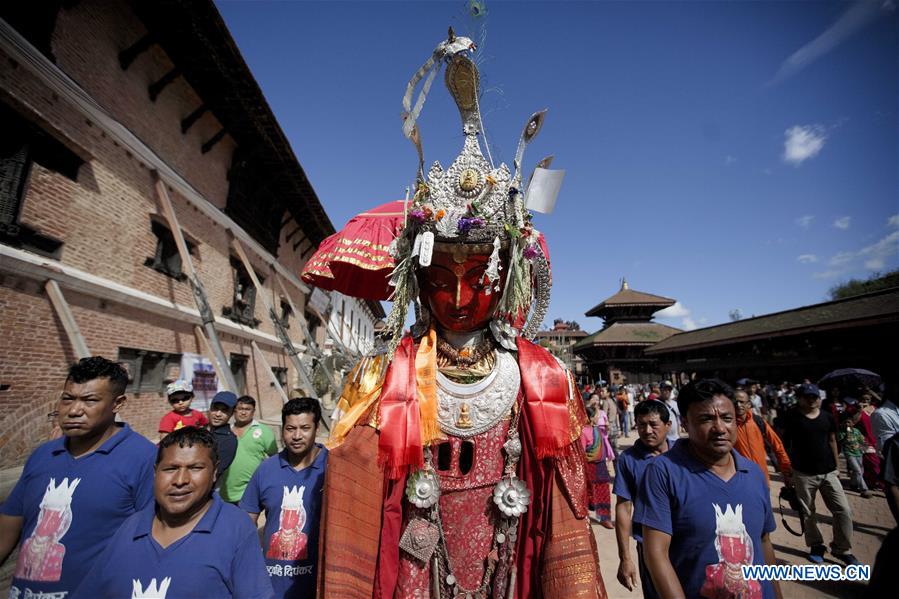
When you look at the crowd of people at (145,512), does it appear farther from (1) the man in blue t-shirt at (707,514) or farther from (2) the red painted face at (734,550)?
(2) the red painted face at (734,550)

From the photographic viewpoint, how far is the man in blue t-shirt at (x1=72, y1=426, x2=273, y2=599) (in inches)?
58.2

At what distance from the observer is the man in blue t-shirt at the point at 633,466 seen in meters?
3.04

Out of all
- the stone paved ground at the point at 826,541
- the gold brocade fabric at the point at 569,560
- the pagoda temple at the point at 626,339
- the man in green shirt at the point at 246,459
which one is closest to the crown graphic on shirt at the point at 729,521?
the gold brocade fabric at the point at 569,560

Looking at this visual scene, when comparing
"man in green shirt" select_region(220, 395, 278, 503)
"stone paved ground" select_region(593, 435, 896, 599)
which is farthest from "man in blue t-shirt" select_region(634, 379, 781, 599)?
"man in green shirt" select_region(220, 395, 278, 503)

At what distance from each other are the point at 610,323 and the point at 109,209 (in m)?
30.1

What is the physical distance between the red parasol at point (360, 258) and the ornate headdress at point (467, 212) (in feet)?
2.88

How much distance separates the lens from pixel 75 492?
77.2 inches

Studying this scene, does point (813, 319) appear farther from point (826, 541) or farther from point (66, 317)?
point (66, 317)

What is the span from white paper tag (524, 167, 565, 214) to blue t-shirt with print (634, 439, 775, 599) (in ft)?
5.15

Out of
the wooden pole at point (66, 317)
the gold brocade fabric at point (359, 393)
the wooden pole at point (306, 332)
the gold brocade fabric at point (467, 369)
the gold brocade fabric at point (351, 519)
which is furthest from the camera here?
the wooden pole at point (306, 332)

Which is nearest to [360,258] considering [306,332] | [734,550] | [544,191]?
[544,191]

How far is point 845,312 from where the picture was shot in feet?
35.8

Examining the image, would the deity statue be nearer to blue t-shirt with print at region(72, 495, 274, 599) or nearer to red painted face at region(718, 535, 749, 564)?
blue t-shirt with print at region(72, 495, 274, 599)

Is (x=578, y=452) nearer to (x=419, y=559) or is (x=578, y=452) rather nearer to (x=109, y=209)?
(x=419, y=559)
